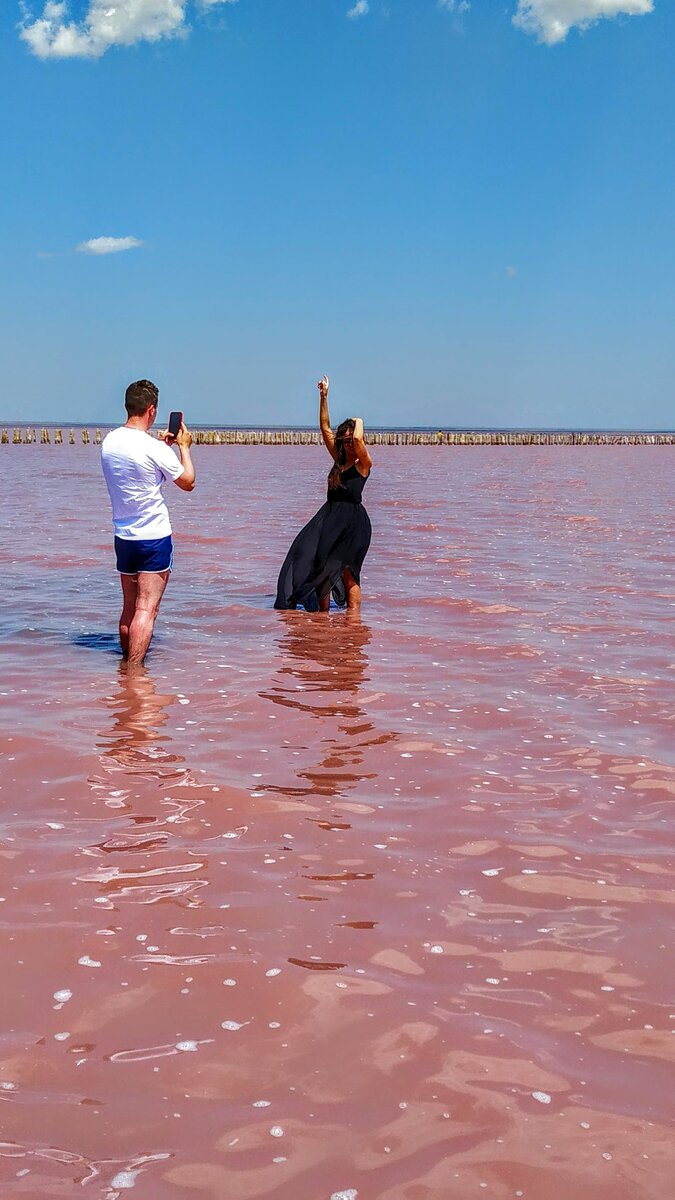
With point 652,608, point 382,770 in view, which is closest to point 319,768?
point 382,770

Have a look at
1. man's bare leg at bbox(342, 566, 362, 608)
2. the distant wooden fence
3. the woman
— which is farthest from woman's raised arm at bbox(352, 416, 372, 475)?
the distant wooden fence

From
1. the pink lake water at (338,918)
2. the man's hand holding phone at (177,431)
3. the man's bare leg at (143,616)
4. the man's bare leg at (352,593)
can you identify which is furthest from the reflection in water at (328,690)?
the man's hand holding phone at (177,431)

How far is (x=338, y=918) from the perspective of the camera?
3.76 m

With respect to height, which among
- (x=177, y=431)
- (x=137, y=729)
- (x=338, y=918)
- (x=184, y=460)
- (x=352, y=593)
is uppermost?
(x=177, y=431)

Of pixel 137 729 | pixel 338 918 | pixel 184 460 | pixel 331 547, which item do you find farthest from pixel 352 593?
pixel 338 918

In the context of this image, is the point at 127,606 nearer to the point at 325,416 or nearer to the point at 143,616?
the point at 143,616

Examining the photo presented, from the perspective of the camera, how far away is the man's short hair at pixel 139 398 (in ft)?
23.9

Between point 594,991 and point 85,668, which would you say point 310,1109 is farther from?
point 85,668

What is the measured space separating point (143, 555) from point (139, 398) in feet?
3.75

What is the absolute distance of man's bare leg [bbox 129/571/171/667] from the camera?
7691mm

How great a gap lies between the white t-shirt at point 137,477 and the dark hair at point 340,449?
242cm

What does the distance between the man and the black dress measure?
2.43 m

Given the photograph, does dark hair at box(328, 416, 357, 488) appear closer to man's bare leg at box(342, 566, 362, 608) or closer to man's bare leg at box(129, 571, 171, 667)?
man's bare leg at box(342, 566, 362, 608)

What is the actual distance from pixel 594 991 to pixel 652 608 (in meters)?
7.35
